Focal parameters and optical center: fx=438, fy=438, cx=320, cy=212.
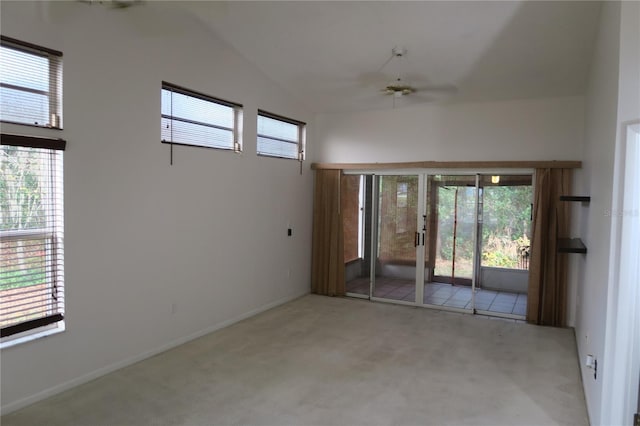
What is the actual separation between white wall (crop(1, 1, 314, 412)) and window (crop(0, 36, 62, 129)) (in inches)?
2.5

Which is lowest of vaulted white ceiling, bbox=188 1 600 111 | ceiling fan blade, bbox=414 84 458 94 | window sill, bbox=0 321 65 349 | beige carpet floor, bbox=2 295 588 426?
beige carpet floor, bbox=2 295 588 426

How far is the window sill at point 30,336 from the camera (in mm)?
3039

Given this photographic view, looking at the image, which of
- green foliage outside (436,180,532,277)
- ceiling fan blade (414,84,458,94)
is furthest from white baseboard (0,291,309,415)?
ceiling fan blade (414,84,458,94)

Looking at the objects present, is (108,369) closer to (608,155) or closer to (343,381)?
(343,381)

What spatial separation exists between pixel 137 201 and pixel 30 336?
1322mm

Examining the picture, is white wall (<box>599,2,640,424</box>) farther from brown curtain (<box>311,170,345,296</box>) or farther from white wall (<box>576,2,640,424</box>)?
brown curtain (<box>311,170,345,296</box>)

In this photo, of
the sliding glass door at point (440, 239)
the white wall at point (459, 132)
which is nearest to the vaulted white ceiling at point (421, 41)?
the white wall at point (459, 132)

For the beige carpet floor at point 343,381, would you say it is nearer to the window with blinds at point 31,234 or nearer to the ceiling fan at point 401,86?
the window with blinds at point 31,234

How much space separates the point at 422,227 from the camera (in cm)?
598

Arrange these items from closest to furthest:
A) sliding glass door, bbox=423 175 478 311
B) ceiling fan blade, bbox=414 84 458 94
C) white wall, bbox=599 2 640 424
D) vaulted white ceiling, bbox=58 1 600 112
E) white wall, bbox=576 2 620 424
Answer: white wall, bbox=599 2 640 424, white wall, bbox=576 2 620 424, vaulted white ceiling, bbox=58 1 600 112, ceiling fan blade, bbox=414 84 458 94, sliding glass door, bbox=423 175 478 311

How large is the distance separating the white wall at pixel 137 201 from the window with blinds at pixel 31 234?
9cm

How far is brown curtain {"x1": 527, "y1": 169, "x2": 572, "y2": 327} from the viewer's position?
5.16 m

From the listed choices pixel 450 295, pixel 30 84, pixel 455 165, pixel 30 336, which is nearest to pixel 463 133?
pixel 455 165

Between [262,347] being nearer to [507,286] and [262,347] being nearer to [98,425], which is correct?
[98,425]
